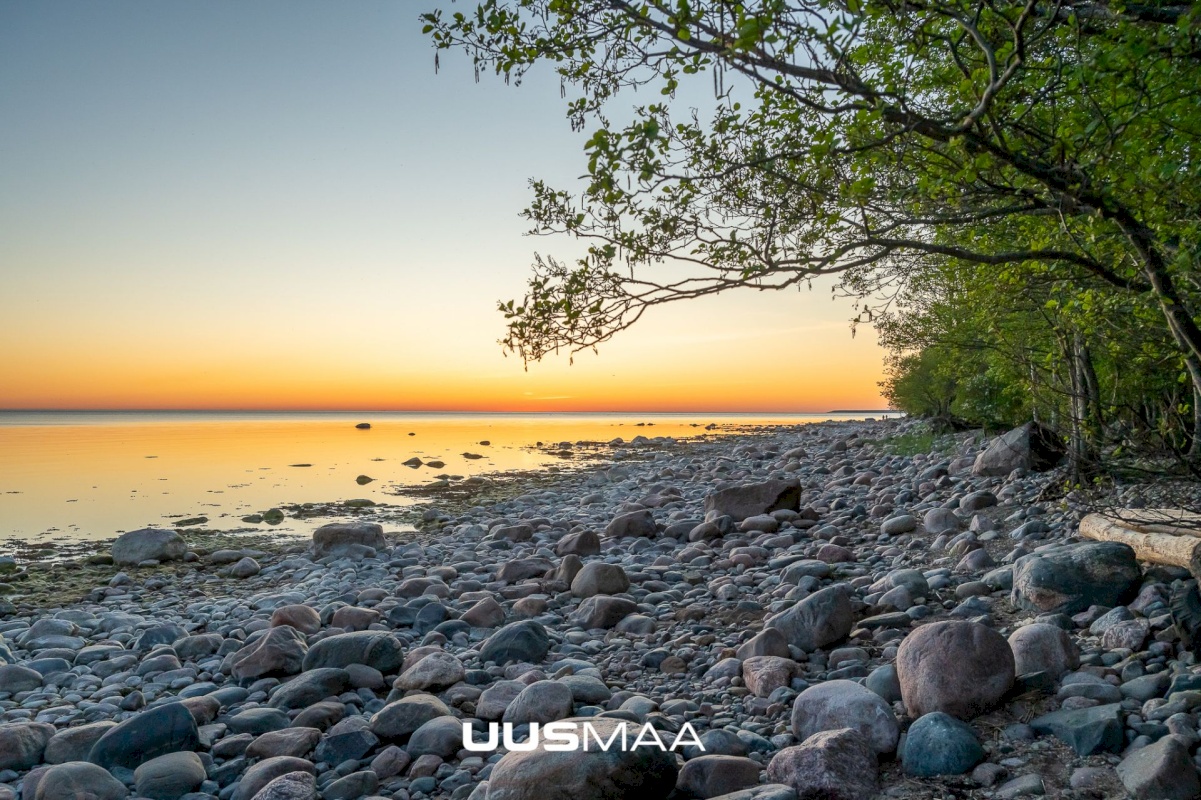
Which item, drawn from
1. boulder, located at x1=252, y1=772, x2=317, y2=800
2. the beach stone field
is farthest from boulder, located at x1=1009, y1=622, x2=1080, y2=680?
boulder, located at x1=252, y1=772, x2=317, y2=800

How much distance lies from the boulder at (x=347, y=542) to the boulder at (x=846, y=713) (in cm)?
834

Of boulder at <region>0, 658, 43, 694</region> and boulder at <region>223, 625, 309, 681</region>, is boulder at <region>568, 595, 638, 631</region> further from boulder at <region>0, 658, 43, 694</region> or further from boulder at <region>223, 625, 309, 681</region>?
boulder at <region>0, 658, 43, 694</region>

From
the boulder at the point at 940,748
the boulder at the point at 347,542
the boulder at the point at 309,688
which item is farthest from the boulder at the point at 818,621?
the boulder at the point at 347,542

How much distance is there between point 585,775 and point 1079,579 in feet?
13.9

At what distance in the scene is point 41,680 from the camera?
6324 millimetres

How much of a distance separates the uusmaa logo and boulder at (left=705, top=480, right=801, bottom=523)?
6.76 meters

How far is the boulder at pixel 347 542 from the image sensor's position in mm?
11391

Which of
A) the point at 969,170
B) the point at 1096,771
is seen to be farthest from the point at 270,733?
the point at 969,170

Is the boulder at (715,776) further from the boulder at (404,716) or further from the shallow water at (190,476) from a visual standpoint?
the shallow water at (190,476)

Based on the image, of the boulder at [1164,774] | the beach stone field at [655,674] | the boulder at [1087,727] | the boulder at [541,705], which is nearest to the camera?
the boulder at [1164,774]

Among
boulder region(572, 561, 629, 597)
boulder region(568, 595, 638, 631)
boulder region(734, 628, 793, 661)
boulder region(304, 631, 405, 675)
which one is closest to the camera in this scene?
boulder region(734, 628, 793, 661)

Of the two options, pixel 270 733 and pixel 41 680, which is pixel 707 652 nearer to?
pixel 270 733

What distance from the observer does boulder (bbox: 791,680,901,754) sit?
4215 millimetres

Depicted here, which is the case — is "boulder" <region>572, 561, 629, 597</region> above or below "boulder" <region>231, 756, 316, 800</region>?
above
